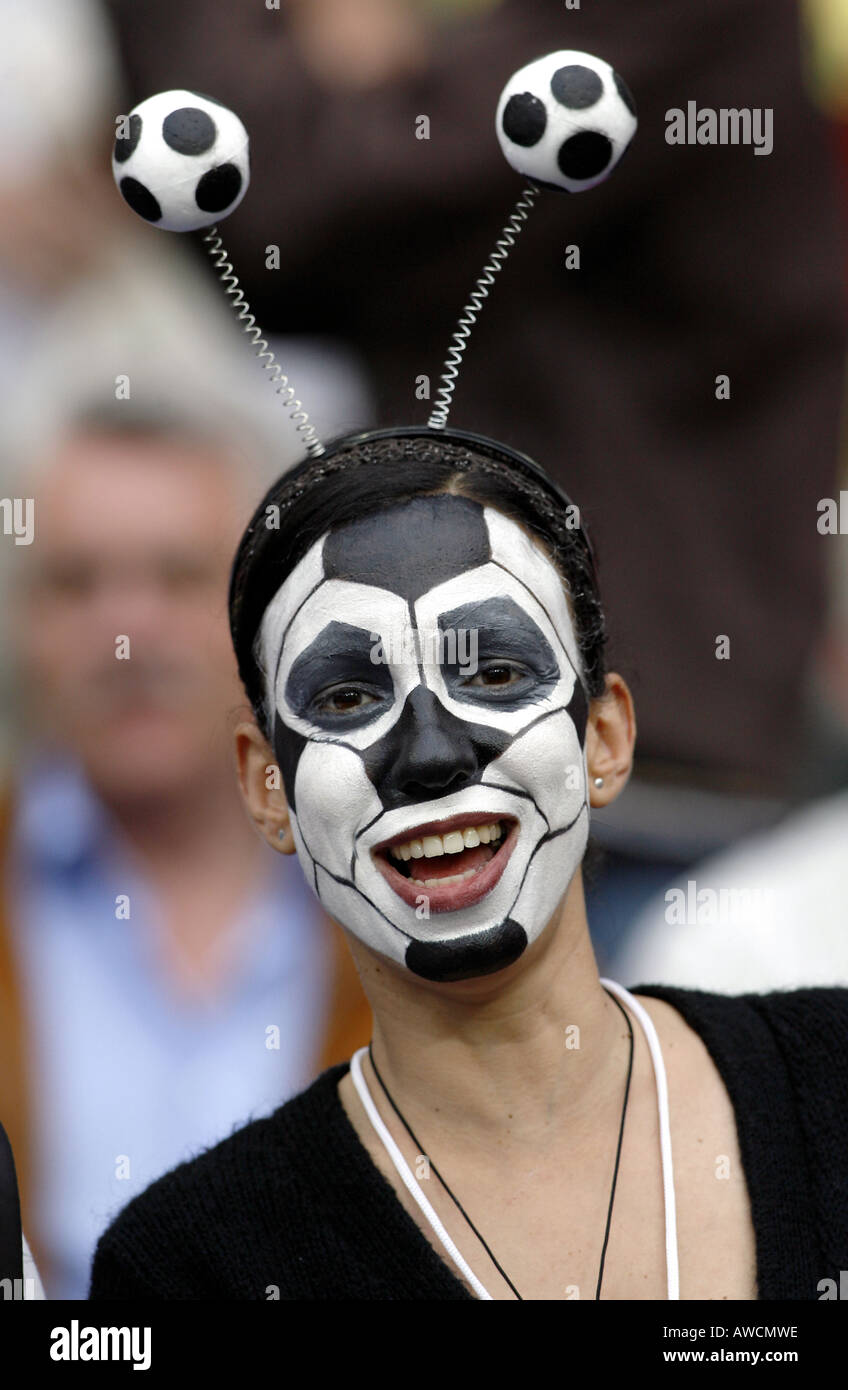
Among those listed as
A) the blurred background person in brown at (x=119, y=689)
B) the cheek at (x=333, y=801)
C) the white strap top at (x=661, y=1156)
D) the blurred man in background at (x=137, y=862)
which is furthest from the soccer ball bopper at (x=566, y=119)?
the blurred man in background at (x=137, y=862)

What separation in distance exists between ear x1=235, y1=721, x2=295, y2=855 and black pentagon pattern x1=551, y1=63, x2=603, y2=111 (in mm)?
1068

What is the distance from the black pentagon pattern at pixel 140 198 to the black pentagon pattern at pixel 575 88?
2.01 feet

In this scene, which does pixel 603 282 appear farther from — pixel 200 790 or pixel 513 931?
pixel 513 931

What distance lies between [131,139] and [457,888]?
120 centimetres

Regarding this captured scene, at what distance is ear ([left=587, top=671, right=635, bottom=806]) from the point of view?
268cm

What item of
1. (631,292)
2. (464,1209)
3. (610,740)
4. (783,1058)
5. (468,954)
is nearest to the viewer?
(468,954)

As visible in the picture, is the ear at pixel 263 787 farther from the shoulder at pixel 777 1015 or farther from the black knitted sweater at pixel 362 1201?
the shoulder at pixel 777 1015

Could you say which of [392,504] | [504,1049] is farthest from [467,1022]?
[392,504]

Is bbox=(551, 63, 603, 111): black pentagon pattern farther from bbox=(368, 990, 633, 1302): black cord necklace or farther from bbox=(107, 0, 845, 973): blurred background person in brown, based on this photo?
bbox=(107, 0, 845, 973): blurred background person in brown

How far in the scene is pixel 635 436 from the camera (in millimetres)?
4730

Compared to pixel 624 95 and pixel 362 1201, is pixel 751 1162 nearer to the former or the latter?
pixel 362 1201

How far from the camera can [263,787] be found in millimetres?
2732
